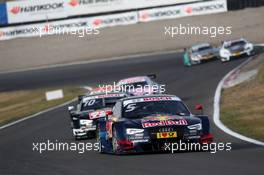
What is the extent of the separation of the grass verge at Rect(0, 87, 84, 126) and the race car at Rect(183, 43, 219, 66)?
241 inches

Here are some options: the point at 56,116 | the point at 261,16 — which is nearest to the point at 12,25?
the point at 261,16

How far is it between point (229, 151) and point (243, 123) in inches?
213

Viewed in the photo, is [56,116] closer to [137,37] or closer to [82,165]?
[82,165]

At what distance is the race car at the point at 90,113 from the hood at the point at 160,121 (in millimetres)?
3873

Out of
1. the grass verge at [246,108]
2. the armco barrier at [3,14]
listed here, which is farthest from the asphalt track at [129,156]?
the armco barrier at [3,14]

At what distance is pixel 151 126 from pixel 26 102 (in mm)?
24800

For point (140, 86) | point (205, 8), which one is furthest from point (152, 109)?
point (205, 8)

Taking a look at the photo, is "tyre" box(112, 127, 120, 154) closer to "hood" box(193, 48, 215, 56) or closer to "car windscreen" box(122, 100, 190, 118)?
"car windscreen" box(122, 100, 190, 118)

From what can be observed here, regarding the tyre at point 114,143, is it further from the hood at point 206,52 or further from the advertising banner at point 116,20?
the advertising banner at point 116,20

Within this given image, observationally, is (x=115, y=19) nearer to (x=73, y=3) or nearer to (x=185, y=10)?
(x=73, y=3)

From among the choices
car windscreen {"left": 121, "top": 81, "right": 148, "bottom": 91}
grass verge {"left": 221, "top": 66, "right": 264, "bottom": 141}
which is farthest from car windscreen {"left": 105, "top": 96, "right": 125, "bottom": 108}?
car windscreen {"left": 121, "top": 81, "right": 148, "bottom": 91}

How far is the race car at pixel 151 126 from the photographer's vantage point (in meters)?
13.4

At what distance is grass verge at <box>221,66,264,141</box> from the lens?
1725 centimetres

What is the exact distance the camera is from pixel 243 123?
18422mm
